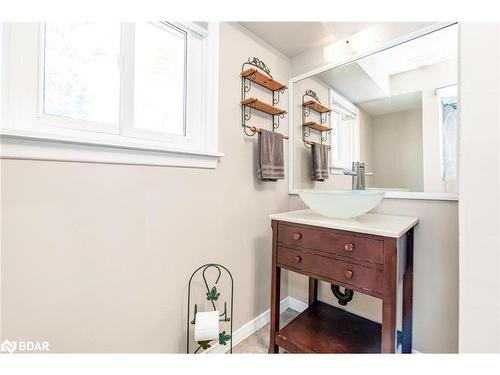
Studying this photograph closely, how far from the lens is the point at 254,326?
4.95 ft

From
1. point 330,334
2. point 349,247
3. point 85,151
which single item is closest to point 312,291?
point 330,334

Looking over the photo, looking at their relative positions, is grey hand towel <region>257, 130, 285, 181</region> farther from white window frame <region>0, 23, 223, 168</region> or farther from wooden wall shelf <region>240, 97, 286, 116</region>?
white window frame <region>0, 23, 223, 168</region>

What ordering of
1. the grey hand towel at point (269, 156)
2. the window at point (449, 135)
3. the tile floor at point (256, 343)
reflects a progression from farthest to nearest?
the grey hand towel at point (269, 156), the tile floor at point (256, 343), the window at point (449, 135)

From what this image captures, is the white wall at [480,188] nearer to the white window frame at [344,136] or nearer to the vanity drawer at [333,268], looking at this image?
the vanity drawer at [333,268]

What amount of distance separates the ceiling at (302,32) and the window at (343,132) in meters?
0.38

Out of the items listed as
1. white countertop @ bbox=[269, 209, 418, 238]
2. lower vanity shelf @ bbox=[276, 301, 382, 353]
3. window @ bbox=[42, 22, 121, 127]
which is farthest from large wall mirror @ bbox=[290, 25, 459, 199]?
window @ bbox=[42, 22, 121, 127]

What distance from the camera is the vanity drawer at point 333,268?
93cm

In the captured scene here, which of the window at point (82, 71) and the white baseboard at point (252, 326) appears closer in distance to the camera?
the window at point (82, 71)

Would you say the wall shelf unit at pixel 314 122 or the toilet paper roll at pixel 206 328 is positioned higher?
the wall shelf unit at pixel 314 122

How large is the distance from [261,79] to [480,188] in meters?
1.26

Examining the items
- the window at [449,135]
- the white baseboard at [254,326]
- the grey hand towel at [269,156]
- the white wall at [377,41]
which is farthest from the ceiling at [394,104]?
the white baseboard at [254,326]

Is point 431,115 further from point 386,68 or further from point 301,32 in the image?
point 301,32

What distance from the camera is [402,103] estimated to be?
1263 millimetres
